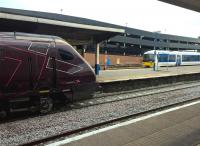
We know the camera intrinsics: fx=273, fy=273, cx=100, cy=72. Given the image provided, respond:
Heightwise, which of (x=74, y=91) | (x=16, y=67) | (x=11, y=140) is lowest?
(x=11, y=140)

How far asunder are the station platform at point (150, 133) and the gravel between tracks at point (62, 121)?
1084 mm

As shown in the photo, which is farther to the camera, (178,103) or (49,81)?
(178,103)

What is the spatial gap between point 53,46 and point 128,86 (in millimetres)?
9172

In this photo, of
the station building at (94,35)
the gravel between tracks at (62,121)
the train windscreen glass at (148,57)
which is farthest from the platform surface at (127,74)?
the train windscreen glass at (148,57)

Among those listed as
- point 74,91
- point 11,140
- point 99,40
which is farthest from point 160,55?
point 11,140

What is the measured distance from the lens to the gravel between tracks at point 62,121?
8.17m

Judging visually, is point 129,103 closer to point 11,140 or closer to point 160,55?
point 11,140

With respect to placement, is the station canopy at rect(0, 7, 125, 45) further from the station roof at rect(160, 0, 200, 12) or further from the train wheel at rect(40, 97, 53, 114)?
the station roof at rect(160, 0, 200, 12)

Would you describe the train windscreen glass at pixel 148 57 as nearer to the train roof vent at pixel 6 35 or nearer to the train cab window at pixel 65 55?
the train cab window at pixel 65 55

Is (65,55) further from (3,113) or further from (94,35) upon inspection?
(94,35)

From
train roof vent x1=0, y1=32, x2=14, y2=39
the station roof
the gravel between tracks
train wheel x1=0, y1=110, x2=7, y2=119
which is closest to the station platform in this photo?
the gravel between tracks

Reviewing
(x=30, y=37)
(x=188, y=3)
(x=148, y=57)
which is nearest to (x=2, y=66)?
(x=30, y=37)

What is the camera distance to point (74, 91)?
11750 millimetres

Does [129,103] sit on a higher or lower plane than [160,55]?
lower
